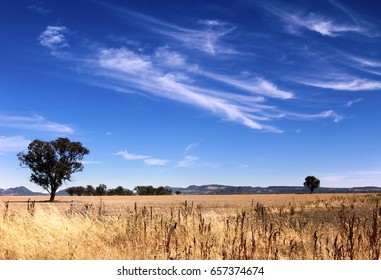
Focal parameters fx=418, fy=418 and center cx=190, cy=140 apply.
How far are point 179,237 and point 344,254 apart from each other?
3.68 m

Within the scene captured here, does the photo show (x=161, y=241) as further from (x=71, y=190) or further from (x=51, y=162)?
(x=71, y=190)

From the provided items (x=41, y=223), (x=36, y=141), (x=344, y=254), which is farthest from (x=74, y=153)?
(x=344, y=254)

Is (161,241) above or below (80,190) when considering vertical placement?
above

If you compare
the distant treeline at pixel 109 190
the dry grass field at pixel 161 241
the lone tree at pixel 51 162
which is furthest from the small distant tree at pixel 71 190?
the dry grass field at pixel 161 241

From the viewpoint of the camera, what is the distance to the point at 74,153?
6431 cm

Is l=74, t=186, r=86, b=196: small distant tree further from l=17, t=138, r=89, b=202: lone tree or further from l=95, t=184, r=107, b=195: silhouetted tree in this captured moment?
l=17, t=138, r=89, b=202: lone tree

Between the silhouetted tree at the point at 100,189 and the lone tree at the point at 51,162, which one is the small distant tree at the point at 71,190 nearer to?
the silhouetted tree at the point at 100,189

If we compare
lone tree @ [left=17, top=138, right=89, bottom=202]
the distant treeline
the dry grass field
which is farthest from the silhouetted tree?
the dry grass field

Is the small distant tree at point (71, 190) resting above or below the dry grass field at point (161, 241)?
below

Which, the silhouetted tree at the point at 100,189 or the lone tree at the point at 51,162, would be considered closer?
the lone tree at the point at 51,162

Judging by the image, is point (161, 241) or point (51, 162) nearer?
point (161, 241)

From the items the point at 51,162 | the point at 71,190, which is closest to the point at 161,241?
the point at 51,162
